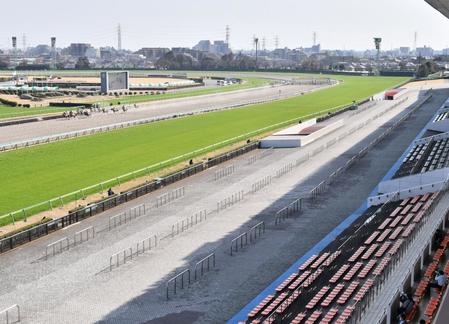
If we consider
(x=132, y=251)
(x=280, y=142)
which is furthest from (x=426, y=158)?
(x=132, y=251)

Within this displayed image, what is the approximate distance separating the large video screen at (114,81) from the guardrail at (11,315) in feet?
288

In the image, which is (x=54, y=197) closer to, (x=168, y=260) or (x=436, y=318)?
(x=168, y=260)

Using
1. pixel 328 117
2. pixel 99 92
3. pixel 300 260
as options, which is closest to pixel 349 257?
pixel 300 260

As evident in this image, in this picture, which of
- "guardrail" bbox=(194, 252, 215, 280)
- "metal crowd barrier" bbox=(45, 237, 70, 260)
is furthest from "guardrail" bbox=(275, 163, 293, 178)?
"metal crowd barrier" bbox=(45, 237, 70, 260)

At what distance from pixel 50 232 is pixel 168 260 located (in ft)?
20.6

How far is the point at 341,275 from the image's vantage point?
21.3m

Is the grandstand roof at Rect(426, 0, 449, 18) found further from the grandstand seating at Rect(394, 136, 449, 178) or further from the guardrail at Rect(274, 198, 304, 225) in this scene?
the guardrail at Rect(274, 198, 304, 225)

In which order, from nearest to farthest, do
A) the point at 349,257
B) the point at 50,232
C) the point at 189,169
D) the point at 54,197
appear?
the point at 349,257 → the point at 50,232 → the point at 54,197 → the point at 189,169

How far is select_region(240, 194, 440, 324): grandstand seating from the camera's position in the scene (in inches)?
734

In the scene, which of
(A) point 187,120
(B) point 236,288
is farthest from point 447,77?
(B) point 236,288

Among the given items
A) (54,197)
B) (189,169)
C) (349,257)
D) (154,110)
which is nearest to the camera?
(349,257)

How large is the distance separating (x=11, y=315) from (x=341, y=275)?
390 inches

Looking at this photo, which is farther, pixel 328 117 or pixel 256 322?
pixel 328 117

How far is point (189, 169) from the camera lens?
40125mm
